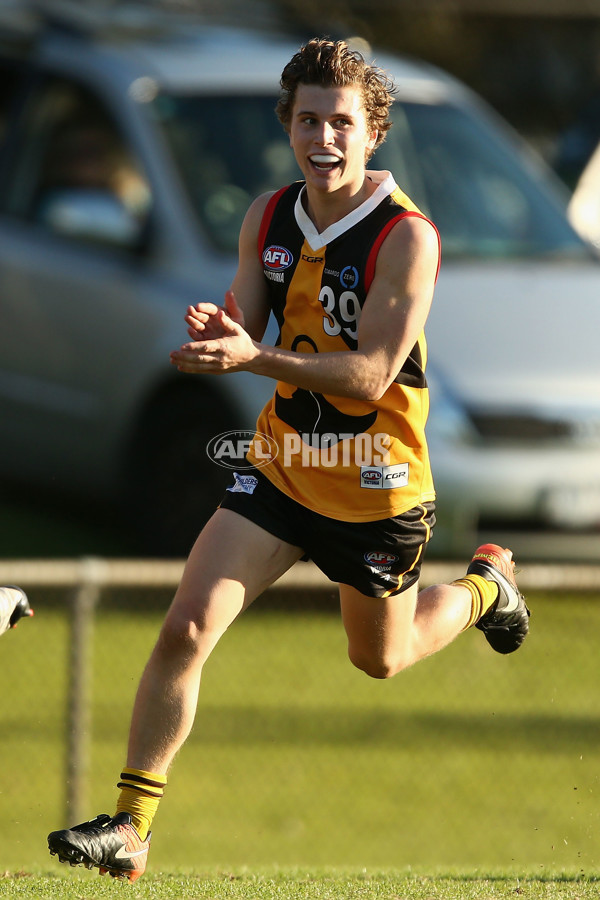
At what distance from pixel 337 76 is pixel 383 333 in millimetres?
674

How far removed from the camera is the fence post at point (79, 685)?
256 inches

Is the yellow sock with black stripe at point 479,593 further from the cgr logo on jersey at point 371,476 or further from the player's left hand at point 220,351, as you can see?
the player's left hand at point 220,351

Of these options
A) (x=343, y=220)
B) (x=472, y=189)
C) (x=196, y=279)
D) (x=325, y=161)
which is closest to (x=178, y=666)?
(x=343, y=220)

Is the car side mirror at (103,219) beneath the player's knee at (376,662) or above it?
above

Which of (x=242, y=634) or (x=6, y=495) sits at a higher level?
(x=6, y=495)

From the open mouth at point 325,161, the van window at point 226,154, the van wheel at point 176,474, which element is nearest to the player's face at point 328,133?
the open mouth at point 325,161

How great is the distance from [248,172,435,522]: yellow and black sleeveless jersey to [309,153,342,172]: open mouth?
14 centimetres

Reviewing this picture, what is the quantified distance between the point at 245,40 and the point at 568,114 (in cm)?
1000

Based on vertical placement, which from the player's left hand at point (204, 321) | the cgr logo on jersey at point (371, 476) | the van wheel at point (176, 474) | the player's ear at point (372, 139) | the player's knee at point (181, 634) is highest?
the van wheel at point (176, 474)

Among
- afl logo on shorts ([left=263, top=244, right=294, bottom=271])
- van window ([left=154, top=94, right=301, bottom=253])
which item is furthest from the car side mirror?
afl logo on shorts ([left=263, top=244, right=294, bottom=271])

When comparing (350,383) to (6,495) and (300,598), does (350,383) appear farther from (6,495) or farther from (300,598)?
(6,495)

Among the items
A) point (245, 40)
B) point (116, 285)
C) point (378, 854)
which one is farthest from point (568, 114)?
point (378, 854)

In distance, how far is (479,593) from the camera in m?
4.98

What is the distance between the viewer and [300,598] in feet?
29.1
